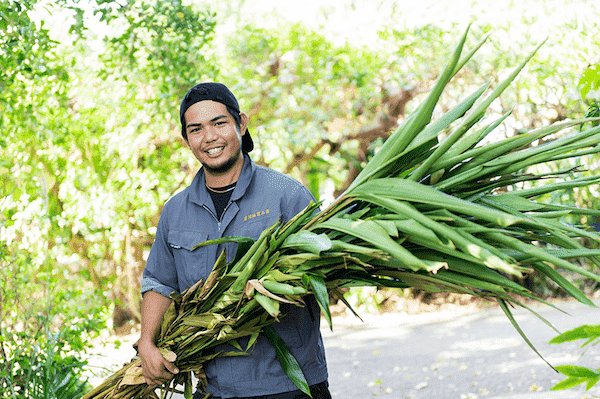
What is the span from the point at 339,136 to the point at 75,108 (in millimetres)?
3898

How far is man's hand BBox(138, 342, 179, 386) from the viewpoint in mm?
1776

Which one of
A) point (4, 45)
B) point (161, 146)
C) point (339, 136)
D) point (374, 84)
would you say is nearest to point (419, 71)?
point (374, 84)

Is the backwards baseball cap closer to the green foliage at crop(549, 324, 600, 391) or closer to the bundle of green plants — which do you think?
the bundle of green plants

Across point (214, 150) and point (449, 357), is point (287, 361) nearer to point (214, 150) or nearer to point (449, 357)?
point (214, 150)

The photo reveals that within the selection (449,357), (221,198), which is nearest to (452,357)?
(449,357)

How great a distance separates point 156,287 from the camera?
193cm

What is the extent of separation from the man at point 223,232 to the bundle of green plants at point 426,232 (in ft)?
0.41

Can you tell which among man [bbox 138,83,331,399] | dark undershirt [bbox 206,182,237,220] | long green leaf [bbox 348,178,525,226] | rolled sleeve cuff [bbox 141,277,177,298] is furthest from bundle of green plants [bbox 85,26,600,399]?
dark undershirt [bbox 206,182,237,220]

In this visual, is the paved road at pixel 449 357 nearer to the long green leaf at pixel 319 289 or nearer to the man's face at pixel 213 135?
the man's face at pixel 213 135

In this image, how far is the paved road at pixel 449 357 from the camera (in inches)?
210

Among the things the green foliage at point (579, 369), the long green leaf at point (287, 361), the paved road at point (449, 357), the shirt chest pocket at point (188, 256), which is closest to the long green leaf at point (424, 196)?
the green foliage at point (579, 369)

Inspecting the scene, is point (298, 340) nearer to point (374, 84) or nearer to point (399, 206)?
point (399, 206)

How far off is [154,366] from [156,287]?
27 cm

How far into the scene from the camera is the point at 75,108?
7.28 meters
